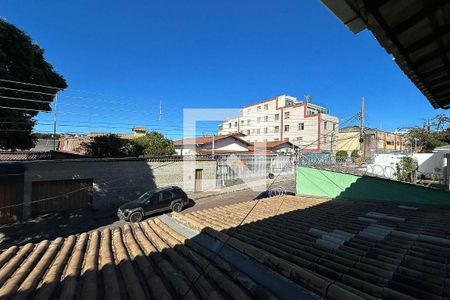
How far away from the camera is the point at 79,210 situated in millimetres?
15070

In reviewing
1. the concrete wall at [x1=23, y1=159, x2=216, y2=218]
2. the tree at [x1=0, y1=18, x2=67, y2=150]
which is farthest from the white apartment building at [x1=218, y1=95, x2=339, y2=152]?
the tree at [x1=0, y1=18, x2=67, y2=150]

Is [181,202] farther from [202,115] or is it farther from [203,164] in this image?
[202,115]

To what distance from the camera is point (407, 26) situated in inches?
90.6

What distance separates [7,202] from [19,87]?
6.04m

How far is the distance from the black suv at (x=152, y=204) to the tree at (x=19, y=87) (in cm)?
653

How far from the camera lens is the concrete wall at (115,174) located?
13758 mm

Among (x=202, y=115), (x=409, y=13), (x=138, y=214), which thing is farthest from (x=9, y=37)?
(x=409, y=13)

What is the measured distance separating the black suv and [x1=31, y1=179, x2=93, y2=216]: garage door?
3236mm

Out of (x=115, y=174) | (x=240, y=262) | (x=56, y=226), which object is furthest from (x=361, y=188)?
(x=56, y=226)

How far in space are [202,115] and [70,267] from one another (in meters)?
19.7

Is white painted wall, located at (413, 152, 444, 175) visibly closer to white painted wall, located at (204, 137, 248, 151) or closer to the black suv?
white painted wall, located at (204, 137, 248, 151)

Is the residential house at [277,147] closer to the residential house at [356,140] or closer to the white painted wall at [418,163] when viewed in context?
the residential house at [356,140]

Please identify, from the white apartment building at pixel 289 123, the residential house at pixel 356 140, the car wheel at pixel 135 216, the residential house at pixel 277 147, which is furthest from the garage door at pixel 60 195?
the residential house at pixel 356 140

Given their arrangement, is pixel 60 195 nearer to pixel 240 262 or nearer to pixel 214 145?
pixel 240 262
